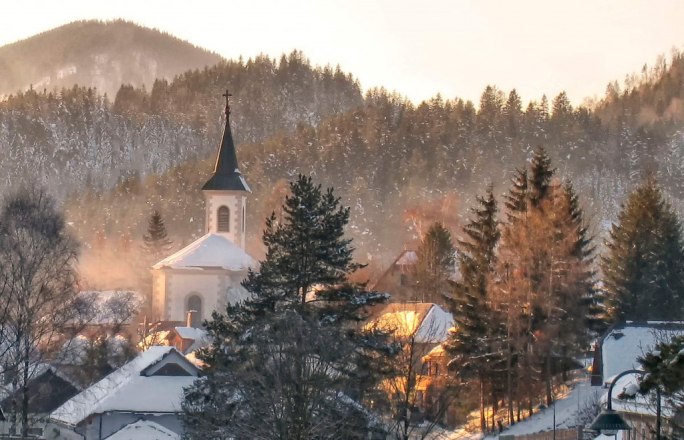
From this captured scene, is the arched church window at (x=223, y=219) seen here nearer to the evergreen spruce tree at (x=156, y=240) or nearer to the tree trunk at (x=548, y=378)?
the evergreen spruce tree at (x=156, y=240)

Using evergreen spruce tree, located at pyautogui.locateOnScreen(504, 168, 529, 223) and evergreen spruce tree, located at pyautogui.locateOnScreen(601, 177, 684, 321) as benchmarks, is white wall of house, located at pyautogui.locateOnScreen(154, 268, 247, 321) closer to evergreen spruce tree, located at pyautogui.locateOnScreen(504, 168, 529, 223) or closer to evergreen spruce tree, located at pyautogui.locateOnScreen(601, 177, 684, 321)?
evergreen spruce tree, located at pyautogui.locateOnScreen(601, 177, 684, 321)

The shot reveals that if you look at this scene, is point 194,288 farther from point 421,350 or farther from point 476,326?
point 421,350

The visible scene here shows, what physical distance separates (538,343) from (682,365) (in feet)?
91.1

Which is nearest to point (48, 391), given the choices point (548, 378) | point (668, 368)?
point (548, 378)

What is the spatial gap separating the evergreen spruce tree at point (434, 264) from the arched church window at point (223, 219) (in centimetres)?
1074

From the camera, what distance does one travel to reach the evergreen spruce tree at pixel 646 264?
183 ft

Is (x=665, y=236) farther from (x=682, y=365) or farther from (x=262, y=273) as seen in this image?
(x=682, y=365)

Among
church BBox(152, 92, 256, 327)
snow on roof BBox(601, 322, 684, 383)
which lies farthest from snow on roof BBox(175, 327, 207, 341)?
snow on roof BBox(601, 322, 684, 383)

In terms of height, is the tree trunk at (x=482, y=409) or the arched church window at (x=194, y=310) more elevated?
the arched church window at (x=194, y=310)

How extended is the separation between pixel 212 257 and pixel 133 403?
32.5 meters

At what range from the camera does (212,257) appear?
250ft

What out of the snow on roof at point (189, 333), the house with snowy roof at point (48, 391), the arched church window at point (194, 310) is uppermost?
the arched church window at point (194, 310)

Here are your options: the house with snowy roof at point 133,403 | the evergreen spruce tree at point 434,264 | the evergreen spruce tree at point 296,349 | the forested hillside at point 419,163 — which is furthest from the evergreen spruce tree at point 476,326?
the forested hillside at point 419,163

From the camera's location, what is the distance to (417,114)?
169125 millimetres
